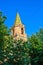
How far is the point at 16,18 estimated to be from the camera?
60.4m

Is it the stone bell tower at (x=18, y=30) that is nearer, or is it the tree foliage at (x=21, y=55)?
the tree foliage at (x=21, y=55)

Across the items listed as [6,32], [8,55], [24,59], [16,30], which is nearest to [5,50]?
[8,55]

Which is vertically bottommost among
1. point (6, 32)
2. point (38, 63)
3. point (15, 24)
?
point (38, 63)

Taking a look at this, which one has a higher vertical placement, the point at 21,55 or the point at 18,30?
the point at 18,30

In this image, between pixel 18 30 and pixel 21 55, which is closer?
pixel 21 55

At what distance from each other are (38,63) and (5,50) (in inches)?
146

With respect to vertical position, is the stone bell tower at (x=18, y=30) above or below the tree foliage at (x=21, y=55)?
above

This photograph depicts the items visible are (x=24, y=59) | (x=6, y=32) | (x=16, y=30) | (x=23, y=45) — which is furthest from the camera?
(x=16, y=30)

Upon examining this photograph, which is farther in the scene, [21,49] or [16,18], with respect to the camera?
[16,18]

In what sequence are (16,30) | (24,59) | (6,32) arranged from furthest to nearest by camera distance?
(16,30) < (6,32) < (24,59)

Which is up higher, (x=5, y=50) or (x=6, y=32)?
(x=6, y=32)

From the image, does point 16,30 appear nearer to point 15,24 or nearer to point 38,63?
point 15,24

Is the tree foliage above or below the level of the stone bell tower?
below

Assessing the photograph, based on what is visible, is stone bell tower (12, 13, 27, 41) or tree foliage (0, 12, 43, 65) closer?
tree foliage (0, 12, 43, 65)
